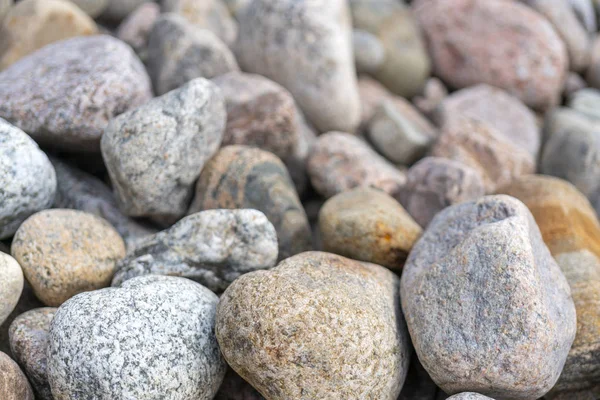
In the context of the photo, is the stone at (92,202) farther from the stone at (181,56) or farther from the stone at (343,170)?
the stone at (343,170)

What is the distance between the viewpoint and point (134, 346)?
2.24 m

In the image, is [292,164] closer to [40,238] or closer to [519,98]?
[40,238]

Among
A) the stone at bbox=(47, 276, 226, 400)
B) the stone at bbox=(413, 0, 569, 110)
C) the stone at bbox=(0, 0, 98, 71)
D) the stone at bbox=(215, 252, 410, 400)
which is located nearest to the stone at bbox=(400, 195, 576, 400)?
the stone at bbox=(215, 252, 410, 400)

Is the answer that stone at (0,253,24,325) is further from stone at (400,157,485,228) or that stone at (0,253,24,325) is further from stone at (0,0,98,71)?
stone at (400,157,485,228)

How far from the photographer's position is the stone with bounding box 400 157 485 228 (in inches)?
133

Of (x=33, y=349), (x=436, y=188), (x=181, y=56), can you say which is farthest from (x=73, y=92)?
(x=436, y=188)

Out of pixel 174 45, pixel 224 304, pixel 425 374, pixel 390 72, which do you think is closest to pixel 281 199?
pixel 224 304

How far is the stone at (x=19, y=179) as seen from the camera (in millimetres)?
2725

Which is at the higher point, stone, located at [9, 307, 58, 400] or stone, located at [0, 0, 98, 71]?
stone, located at [0, 0, 98, 71]

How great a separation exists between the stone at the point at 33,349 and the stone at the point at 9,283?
3.7 inches

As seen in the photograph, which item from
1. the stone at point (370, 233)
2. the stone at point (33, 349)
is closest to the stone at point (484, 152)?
the stone at point (370, 233)

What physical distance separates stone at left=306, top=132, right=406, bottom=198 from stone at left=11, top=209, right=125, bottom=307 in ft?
4.56

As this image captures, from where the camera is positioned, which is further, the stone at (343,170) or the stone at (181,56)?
the stone at (181,56)

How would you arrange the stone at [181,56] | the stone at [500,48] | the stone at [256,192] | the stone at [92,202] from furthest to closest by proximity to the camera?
the stone at [500,48]
the stone at [181,56]
the stone at [92,202]
the stone at [256,192]
